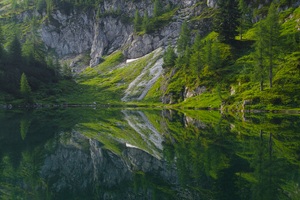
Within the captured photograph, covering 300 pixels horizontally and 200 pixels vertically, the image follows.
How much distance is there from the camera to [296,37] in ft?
352

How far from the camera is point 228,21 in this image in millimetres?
133875

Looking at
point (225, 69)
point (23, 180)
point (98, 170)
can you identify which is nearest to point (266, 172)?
point (98, 170)

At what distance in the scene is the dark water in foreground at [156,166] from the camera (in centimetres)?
2036

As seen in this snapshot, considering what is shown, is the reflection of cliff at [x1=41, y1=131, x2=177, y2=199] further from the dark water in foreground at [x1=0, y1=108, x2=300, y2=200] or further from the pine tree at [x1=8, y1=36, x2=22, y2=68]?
the pine tree at [x1=8, y1=36, x2=22, y2=68]

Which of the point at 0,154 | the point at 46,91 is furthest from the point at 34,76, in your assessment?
the point at 0,154

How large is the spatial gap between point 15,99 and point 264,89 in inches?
4297

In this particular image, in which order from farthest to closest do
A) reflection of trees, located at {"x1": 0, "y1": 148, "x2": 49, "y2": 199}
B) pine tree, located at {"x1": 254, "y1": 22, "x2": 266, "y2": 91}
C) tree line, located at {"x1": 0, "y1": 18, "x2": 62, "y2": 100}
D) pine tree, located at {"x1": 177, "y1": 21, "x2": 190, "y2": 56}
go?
pine tree, located at {"x1": 177, "y1": 21, "x2": 190, "y2": 56} → tree line, located at {"x1": 0, "y1": 18, "x2": 62, "y2": 100} → pine tree, located at {"x1": 254, "y1": 22, "x2": 266, "y2": 91} → reflection of trees, located at {"x1": 0, "y1": 148, "x2": 49, "y2": 199}

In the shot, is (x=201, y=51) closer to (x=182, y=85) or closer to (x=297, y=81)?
(x=182, y=85)

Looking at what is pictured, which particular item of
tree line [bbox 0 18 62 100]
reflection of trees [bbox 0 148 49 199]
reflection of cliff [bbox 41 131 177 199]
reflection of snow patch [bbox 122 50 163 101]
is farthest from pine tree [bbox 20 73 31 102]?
reflection of trees [bbox 0 148 49 199]

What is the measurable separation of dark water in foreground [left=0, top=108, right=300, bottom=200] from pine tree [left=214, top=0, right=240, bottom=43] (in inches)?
3914

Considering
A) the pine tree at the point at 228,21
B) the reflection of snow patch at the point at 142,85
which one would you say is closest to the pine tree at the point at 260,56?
the pine tree at the point at 228,21

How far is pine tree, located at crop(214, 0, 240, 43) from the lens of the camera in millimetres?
133750

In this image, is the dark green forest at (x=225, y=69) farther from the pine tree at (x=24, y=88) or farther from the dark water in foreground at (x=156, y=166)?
the dark water in foreground at (x=156, y=166)

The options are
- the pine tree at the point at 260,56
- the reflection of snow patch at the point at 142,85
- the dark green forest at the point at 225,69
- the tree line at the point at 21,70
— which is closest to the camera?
the dark green forest at the point at 225,69
